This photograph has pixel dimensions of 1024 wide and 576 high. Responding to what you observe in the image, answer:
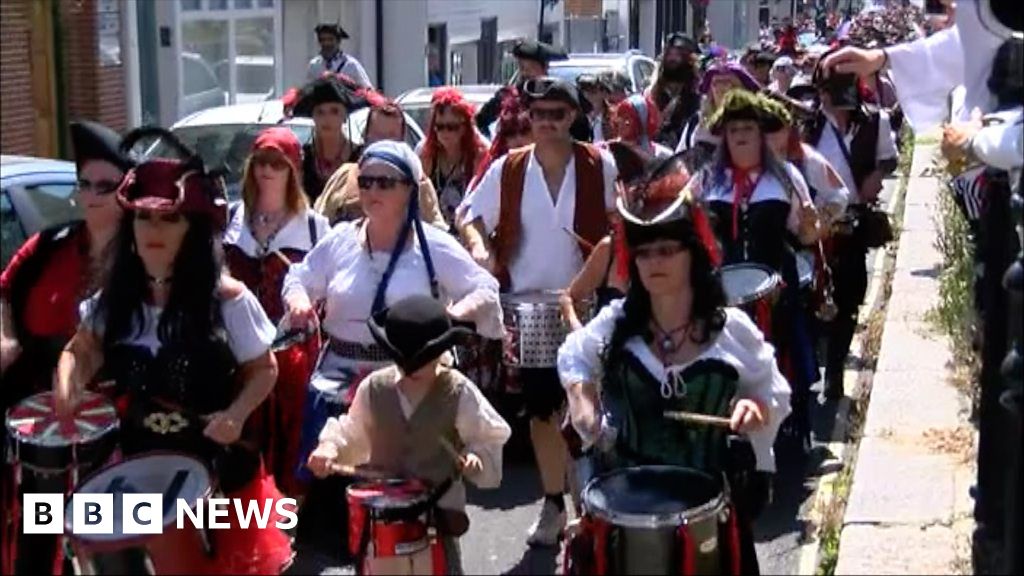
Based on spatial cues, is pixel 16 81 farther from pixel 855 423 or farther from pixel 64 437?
pixel 64 437

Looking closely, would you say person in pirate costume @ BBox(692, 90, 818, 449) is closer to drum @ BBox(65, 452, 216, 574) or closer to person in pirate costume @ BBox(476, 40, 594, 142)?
person in pirate costume @ BBox(476, 40, 594, 142)

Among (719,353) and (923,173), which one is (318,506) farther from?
(923,173)

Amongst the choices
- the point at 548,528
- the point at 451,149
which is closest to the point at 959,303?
the point at 451,149

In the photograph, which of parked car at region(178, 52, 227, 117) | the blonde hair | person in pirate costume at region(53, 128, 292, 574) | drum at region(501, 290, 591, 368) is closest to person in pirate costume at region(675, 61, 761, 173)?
drum at region(501, 290, 591, 368)

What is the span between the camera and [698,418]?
4.95m

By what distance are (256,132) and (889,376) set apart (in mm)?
4591

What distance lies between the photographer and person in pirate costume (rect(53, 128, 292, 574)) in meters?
5.18

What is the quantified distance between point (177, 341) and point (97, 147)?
3.16 feet

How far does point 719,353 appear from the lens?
5.10 m

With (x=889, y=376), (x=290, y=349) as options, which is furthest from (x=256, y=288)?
(x=889, y=376)

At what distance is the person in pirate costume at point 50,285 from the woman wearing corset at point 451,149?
10.7 feet

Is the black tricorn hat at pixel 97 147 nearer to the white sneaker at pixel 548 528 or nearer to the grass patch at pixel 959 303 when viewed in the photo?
the white sneaker at pixel 548 528

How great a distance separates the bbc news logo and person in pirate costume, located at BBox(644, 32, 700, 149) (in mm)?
6697

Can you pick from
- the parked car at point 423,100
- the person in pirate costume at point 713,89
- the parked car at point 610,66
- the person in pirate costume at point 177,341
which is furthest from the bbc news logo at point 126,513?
the parked car at point 610,66
